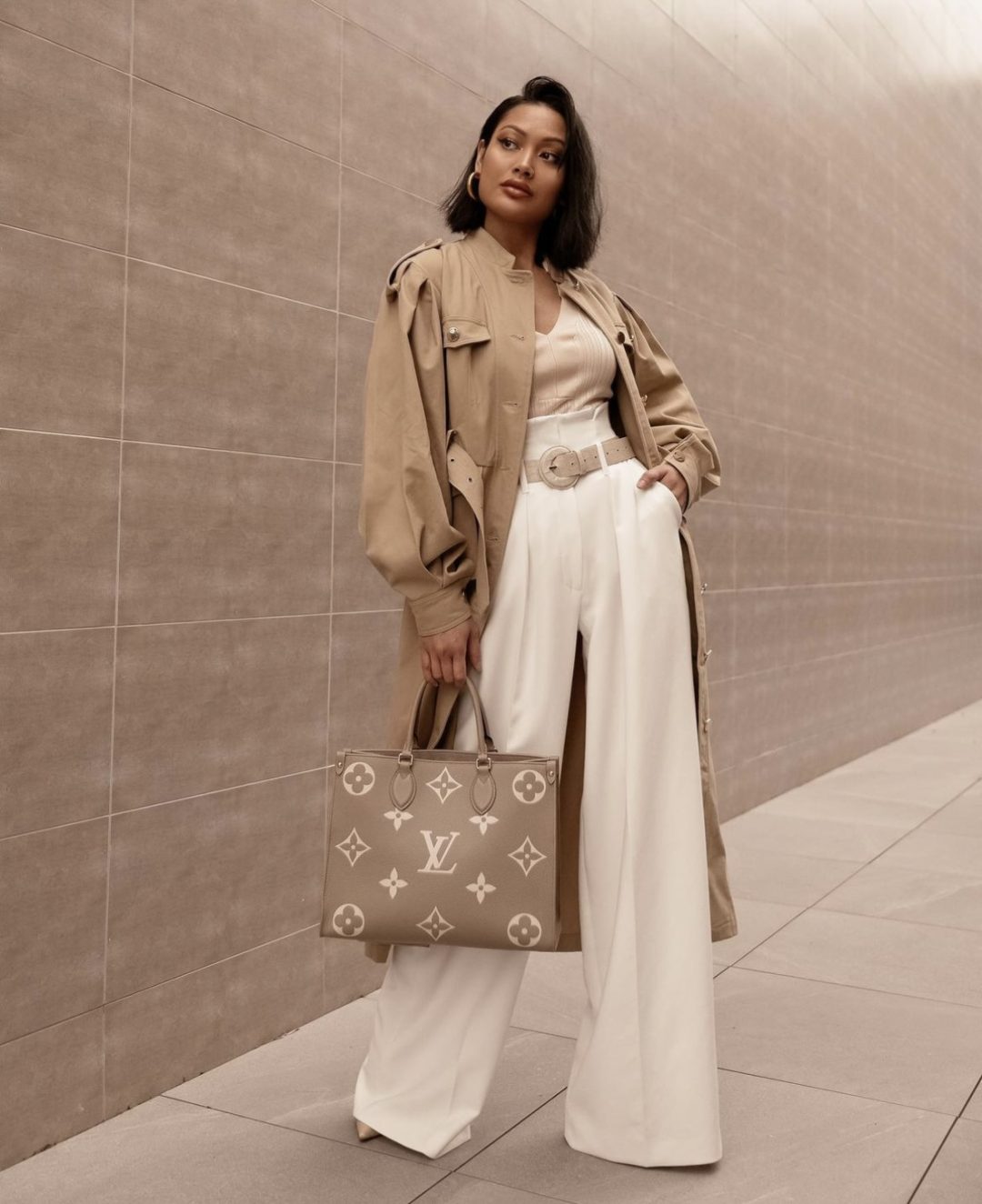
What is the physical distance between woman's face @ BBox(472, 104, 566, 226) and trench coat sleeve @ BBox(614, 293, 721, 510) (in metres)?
0.28

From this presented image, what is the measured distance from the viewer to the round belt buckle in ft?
6.69

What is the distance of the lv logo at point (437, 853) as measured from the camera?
1886mm

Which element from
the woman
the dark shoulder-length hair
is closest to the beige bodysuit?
A: the woman

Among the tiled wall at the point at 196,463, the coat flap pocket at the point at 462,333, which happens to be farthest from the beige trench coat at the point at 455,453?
the tiled wall at the point at 196,463

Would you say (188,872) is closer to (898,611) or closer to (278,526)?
(278,526)

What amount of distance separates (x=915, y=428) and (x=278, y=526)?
18.0ft

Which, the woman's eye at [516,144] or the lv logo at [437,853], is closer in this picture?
the lv logo at [437,853]

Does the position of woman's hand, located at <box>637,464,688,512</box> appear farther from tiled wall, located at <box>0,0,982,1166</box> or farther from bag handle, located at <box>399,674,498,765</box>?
tiled wall, located at <box>0,0,982,1166</box>

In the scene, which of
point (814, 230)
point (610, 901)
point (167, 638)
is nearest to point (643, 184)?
point (814, 230)

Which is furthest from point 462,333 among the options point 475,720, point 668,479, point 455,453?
point 475,720

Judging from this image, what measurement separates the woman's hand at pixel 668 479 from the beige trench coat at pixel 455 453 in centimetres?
2

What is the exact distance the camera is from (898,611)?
6.96m

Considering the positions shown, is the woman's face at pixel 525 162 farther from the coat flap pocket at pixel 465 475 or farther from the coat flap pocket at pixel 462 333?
the coat flap pocket at pixel 465 475

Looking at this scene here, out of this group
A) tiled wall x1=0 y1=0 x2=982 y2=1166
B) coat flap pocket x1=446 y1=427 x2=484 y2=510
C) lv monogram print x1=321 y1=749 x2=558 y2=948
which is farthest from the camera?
tiled wall x1=0 y1=0 x2=982 y2=1166
